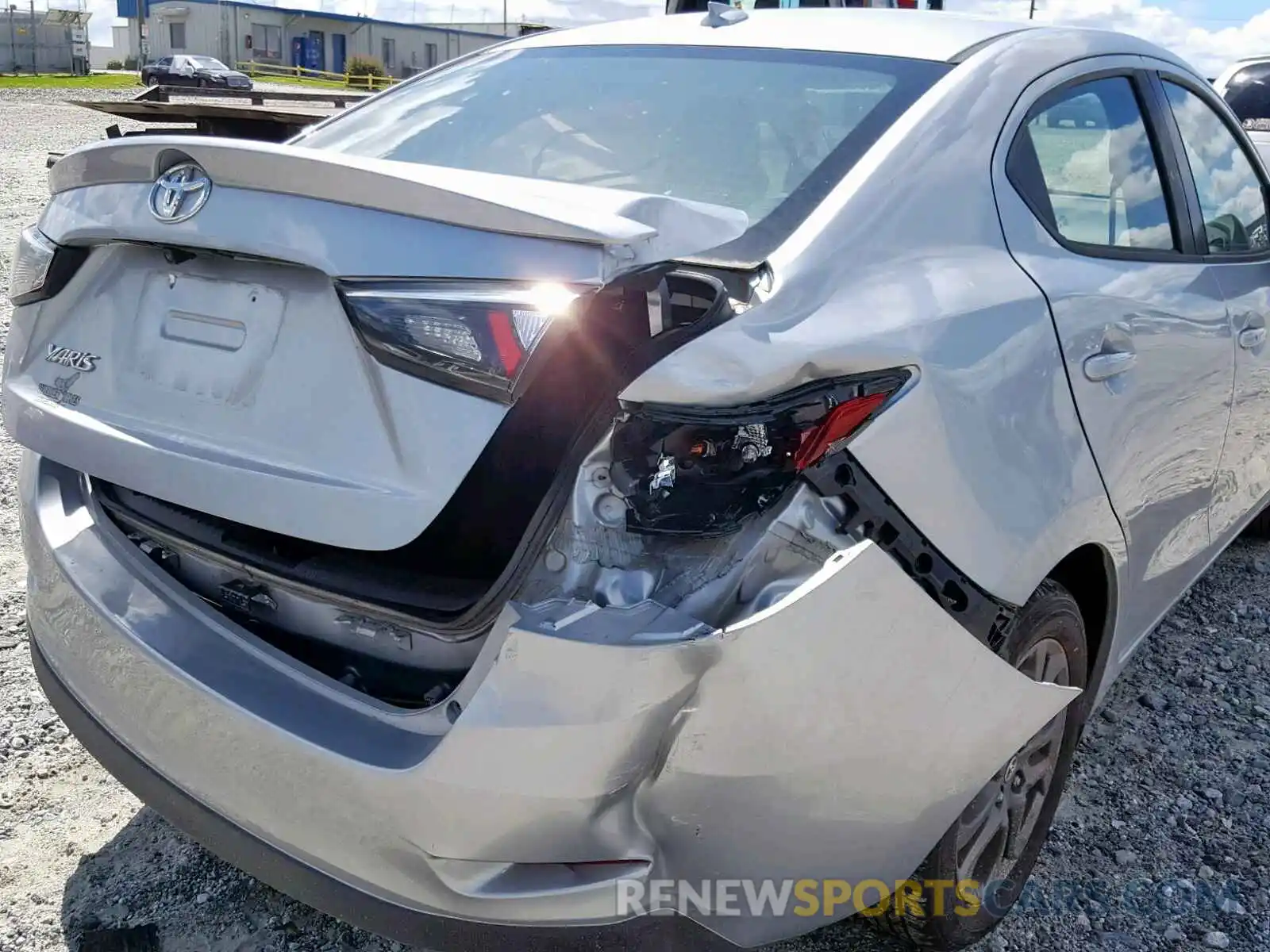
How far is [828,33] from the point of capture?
2400 millimetres

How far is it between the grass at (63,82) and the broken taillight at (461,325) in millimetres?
36417

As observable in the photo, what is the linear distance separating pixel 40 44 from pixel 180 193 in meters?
48.9

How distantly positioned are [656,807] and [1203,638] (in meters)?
2.79

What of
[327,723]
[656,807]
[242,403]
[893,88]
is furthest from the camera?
[893,88]

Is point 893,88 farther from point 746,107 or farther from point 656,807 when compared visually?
point 656,807

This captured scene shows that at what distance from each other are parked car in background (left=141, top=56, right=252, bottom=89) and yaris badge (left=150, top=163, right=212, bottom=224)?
37.0 meters

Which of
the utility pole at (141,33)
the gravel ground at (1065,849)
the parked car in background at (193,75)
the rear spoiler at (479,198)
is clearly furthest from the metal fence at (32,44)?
the rear spoiler at (479,198)

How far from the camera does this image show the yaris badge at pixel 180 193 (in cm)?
172

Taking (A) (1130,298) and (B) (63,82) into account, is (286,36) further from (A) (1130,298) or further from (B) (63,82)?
(A) (1130,298)

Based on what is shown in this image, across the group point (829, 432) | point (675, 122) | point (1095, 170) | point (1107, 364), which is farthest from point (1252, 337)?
point (829, 432)

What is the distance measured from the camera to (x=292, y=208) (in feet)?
5.34

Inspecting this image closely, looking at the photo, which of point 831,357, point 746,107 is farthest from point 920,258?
point 746,107

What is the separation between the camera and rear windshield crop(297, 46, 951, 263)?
2.00 metres

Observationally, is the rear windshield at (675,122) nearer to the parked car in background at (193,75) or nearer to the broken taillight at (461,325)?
the broken taillight at (461,325)
